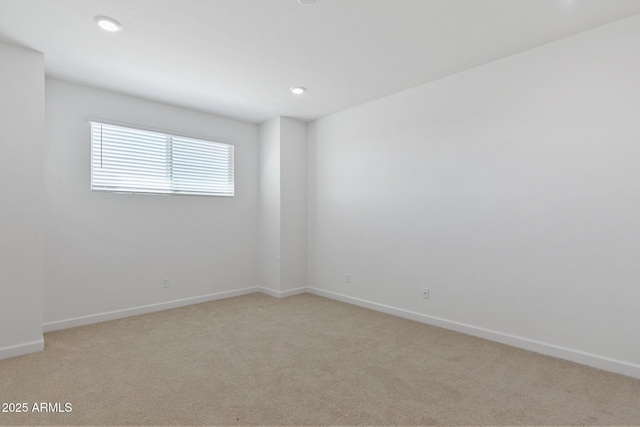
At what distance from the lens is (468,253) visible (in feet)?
10.8

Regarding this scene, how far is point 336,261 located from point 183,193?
7.47 feet

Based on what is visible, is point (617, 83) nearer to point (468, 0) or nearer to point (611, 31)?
point (611, 31)

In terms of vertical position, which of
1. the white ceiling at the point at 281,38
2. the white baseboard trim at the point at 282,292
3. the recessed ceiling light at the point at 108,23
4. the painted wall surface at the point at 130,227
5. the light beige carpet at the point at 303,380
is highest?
the white ceiling at the point at 281,38

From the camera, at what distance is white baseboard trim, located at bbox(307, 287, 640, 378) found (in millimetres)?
2455

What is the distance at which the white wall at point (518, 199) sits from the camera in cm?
249

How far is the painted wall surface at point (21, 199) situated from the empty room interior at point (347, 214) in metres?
0.01

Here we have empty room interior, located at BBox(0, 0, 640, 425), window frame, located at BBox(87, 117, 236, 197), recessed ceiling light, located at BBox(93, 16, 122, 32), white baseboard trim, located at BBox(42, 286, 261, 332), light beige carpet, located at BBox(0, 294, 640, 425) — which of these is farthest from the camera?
window frame, located at BBox(87, 117, 236, 197)

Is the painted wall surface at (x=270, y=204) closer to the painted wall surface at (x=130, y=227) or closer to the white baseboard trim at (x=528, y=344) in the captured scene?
the painted wall surface at (x=130, y=227)

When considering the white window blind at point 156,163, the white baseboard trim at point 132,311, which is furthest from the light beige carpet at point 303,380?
the white window blind at point 156,163

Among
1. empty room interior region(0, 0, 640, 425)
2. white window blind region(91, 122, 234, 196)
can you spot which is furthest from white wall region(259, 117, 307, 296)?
white window blind region(91, 122, 234, 196)

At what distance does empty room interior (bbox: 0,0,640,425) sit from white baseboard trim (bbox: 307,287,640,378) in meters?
0.02

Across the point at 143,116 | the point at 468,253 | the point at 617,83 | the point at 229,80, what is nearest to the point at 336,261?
the point at 468,253

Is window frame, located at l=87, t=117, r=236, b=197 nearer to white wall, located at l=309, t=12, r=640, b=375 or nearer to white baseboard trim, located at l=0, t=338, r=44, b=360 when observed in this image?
white baseboard trim, located at l=0, t=338, r=44, b=360

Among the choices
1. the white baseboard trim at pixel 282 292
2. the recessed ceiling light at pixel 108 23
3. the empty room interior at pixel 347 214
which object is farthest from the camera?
the white baseboard trim at pixel 282 292
